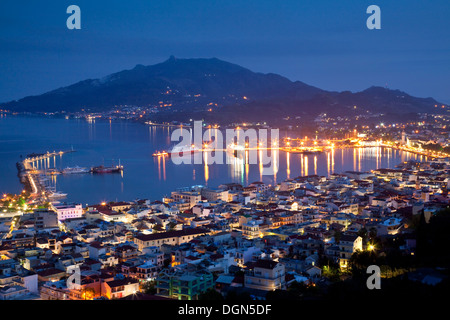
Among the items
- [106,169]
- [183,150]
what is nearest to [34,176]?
[106,169]

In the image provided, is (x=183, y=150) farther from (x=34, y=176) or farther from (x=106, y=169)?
(x=34, y=176)

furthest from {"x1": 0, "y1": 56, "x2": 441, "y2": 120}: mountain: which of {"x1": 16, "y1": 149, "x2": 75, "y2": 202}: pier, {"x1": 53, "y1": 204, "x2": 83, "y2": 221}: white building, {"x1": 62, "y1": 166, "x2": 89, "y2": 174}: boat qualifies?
{"x1": 53, "y1": 204, "x2": 83, "y2": 221}: white building

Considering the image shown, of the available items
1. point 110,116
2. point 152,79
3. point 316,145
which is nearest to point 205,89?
point 152,79

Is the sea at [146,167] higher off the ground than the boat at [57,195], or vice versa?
the sea at [146,167]

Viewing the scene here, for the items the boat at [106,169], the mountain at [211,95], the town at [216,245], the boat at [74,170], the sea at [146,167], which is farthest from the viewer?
the mountain at [211,95]

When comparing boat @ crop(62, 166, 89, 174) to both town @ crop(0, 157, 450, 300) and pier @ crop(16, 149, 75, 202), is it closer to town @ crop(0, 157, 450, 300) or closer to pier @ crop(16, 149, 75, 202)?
pier @ crop(16, 149, 75, 202)

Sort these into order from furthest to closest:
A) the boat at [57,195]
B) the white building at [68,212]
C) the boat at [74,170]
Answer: the boat at [74,170] → the boat at [57,195] → the white building at [68,212]

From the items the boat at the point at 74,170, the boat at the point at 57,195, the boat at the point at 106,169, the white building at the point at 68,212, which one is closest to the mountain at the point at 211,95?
the boat at the point at 106,169

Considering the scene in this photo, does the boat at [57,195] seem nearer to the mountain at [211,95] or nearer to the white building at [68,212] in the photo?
the white building at [68,212]
